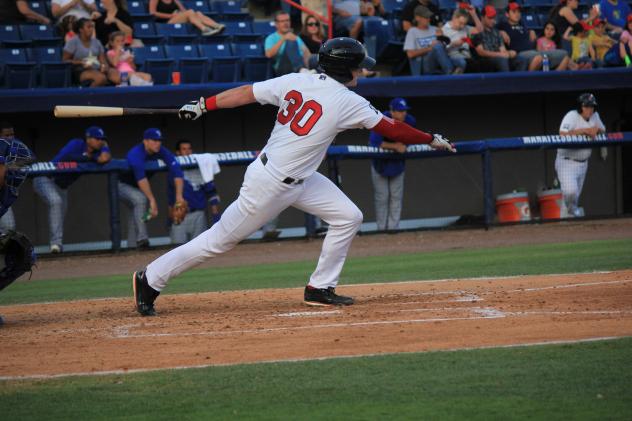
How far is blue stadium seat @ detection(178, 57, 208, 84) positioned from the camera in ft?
46.1

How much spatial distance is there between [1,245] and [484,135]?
10.8 metres

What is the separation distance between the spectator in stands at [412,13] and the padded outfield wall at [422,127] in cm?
111

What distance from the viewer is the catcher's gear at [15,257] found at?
22.7 ft

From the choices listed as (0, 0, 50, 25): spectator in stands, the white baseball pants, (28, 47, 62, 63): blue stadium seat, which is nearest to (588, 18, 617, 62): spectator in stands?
(28, 47, 62, 63): blue stadium seat

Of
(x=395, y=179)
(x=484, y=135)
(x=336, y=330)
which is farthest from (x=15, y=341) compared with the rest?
(x=484, y=135)

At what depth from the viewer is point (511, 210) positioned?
1475cm

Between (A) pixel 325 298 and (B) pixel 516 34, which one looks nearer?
(A) pixel 325 298

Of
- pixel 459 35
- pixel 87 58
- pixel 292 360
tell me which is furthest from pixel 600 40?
pixel 292 360

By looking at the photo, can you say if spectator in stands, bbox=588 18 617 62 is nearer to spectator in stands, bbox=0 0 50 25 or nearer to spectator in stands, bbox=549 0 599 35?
spectator in stands, bbox=549 0 599 35

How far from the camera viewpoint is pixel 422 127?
16.1 m

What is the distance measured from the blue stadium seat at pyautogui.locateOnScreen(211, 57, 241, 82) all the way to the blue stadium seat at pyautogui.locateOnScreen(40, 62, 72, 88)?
1.97 m

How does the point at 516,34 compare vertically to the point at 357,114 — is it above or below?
above

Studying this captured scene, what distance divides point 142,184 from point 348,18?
4.36 meters

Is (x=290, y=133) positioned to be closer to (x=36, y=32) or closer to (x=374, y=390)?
(x=374, y=390)
